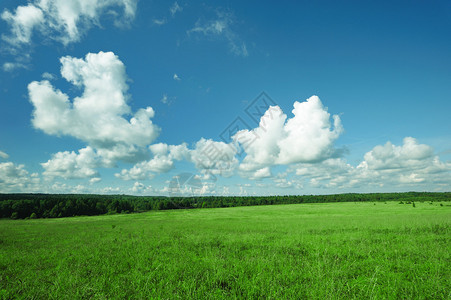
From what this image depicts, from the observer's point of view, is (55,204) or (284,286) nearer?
(284,286)

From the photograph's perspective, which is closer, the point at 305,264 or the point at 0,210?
the point at 305,264

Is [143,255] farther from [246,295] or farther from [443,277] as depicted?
[443,277]

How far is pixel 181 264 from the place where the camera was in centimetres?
820

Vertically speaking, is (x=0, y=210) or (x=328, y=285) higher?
(x=328, y=285)

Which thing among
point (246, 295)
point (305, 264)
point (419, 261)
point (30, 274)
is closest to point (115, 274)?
point (30, 274)

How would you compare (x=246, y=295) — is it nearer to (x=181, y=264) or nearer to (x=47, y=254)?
(x=181, y=264)

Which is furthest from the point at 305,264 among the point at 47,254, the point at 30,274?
the point at 47,254

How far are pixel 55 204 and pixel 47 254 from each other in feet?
346

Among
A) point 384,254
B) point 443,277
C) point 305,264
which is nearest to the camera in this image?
point 443,277

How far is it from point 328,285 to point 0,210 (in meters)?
124

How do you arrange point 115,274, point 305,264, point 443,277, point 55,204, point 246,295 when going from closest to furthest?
point 246,295, point 443,277, point 115,274, point 305,264, point 55,204

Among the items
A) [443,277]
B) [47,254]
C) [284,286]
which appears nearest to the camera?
[284,286]

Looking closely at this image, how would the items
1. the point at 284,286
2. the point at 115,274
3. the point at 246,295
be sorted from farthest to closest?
the point at 115,274 → the point at 284,286 → the point at 246,295

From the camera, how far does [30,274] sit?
766cm
